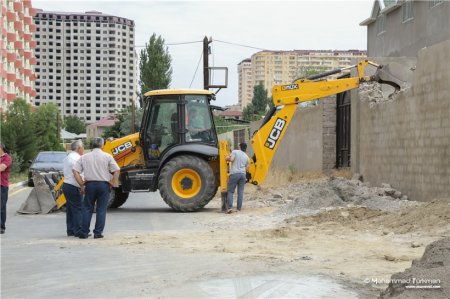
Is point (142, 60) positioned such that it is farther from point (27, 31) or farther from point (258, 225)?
point (258, 225)

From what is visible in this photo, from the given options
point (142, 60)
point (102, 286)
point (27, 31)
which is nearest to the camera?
point (102, 286)

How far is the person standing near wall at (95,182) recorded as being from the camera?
41.8 ft

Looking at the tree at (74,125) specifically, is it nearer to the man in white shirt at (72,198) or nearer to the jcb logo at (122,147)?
the jcb logo at (122,147)

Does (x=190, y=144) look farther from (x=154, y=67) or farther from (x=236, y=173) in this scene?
(x=154, y=67)

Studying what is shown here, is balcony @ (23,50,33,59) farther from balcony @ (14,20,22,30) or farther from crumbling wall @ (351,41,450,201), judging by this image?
crumbling wall @ (351,41,450,201)

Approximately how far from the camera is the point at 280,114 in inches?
767

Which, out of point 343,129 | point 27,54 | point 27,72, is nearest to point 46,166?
point 343,129

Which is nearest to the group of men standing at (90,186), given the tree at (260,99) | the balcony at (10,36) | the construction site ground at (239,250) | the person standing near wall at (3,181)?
the construction site ground at (239,250)

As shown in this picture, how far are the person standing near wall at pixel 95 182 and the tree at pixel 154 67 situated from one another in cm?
5968

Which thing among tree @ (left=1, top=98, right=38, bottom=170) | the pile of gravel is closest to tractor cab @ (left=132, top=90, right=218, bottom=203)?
the pile of gravel

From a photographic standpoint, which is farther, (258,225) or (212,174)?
(212,174)

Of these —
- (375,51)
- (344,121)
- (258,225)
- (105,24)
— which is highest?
(105,24)

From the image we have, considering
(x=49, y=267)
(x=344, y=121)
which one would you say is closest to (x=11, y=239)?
(x=49, y=267)

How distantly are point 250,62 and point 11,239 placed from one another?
17458cm
